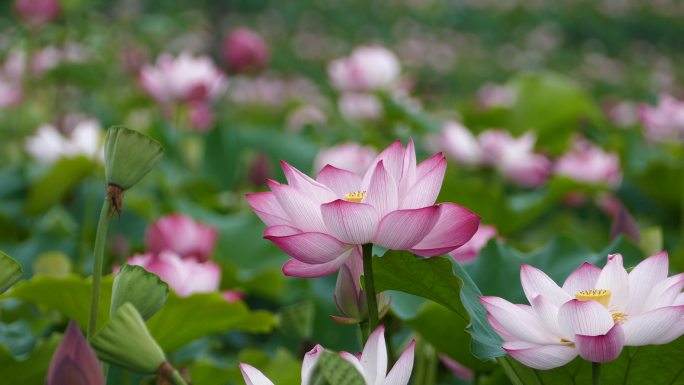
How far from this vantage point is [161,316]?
799mm

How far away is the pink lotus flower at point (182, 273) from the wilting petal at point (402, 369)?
0.39 meters

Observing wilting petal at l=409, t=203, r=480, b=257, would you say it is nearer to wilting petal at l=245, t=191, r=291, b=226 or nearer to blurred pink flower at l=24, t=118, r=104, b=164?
wilting petal at l=245, t=191, r=291, b=226

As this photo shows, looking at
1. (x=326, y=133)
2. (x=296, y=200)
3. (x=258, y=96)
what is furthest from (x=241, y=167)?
(x=258, y=96)

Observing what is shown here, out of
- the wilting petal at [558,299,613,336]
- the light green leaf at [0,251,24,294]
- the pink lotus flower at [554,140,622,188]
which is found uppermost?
the light green leaf at [0,251,24,294]

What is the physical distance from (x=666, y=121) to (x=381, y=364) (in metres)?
1.57

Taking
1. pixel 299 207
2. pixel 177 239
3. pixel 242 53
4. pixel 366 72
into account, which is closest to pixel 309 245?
pixel 299 207

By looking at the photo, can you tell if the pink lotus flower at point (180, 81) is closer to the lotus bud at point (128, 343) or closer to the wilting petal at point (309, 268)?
the wilting petal at point (309, 268)

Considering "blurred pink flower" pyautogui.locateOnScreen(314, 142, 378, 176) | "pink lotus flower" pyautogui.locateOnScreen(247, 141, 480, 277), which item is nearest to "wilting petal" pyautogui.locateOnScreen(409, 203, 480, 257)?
"pink lotus flower" pyautogui.locateOnScreen(247, 141, 480, 277)

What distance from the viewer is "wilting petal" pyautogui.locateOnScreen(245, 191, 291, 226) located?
2.03 ft

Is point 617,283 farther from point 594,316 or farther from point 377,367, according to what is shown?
point 377,367

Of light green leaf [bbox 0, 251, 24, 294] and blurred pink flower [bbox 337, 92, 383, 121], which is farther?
blurred pink flower [bbox 337, 92, 383, 121]

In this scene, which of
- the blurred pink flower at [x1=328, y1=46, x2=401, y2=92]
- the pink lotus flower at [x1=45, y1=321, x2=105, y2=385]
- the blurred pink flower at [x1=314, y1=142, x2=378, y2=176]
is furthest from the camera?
the blurred pink flower at [x1=328, y1=46, x2=401, y2=92]

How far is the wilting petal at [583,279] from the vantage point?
64 centimetres

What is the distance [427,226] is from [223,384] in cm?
38
